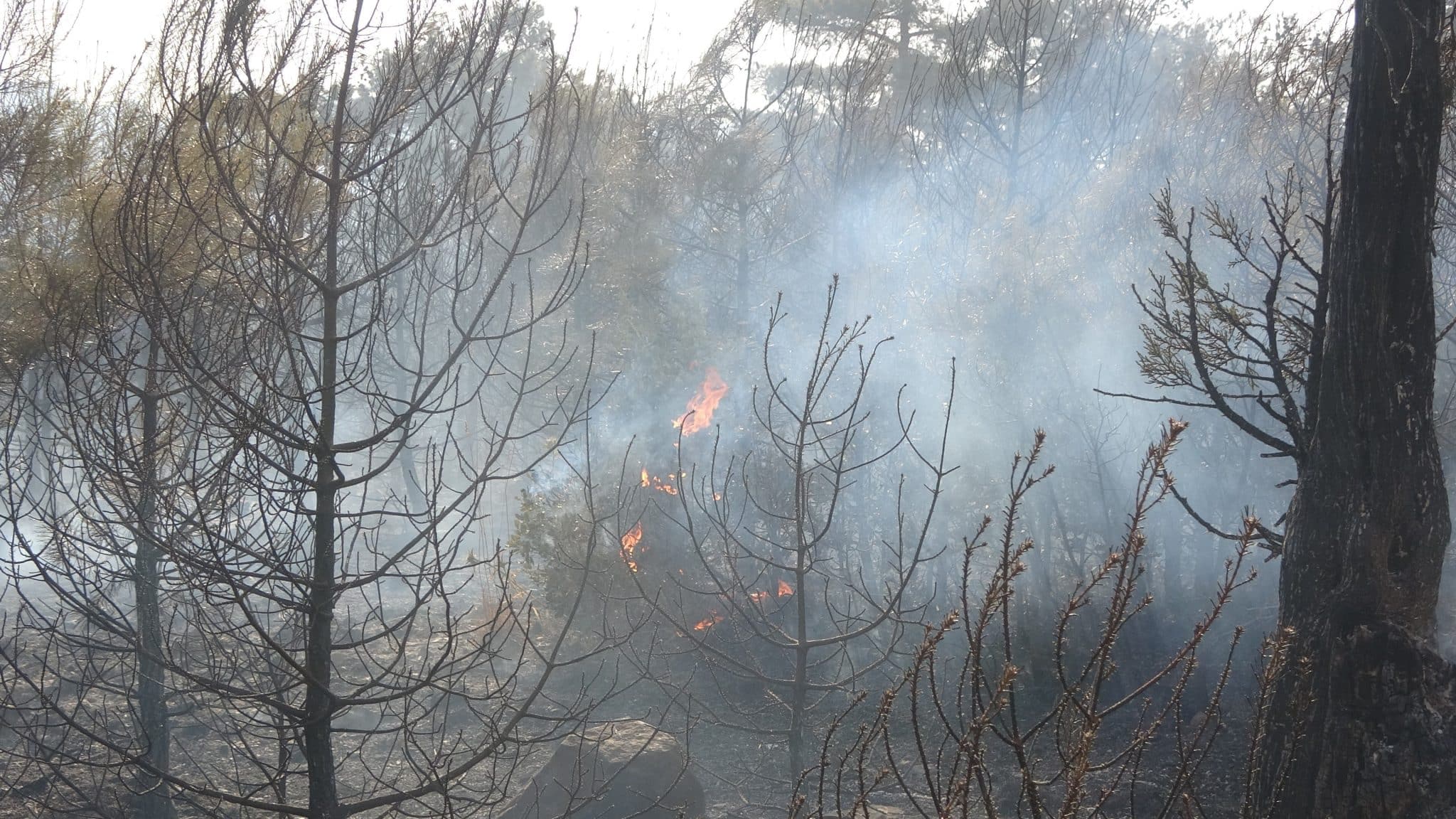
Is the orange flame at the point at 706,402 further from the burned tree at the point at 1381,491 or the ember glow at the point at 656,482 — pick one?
the burned tree at the point at 1381,491

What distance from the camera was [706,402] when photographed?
50.2 feet

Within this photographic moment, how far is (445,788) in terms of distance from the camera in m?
3.55

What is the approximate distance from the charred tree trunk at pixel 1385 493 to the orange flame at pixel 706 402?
9.80 m

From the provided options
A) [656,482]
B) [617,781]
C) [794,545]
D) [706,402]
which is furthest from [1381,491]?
[706,402]

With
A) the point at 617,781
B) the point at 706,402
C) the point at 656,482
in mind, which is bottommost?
the point at 617,781

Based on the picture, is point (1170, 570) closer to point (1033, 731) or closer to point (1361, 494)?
point (1361, 494)

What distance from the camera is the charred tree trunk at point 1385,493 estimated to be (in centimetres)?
452

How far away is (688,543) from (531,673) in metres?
3.21

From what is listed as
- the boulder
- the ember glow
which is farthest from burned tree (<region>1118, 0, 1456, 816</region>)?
the ember glow

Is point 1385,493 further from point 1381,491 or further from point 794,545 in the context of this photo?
point 794,545

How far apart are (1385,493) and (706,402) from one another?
37.0 feet

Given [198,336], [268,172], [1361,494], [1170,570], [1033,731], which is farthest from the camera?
[1170,570]

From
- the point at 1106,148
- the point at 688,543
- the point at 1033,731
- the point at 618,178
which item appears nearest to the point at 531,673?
the point at 688,543

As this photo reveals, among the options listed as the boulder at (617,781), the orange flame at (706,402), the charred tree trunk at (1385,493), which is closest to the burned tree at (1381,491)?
the charred tree trunk at (1385,493)
